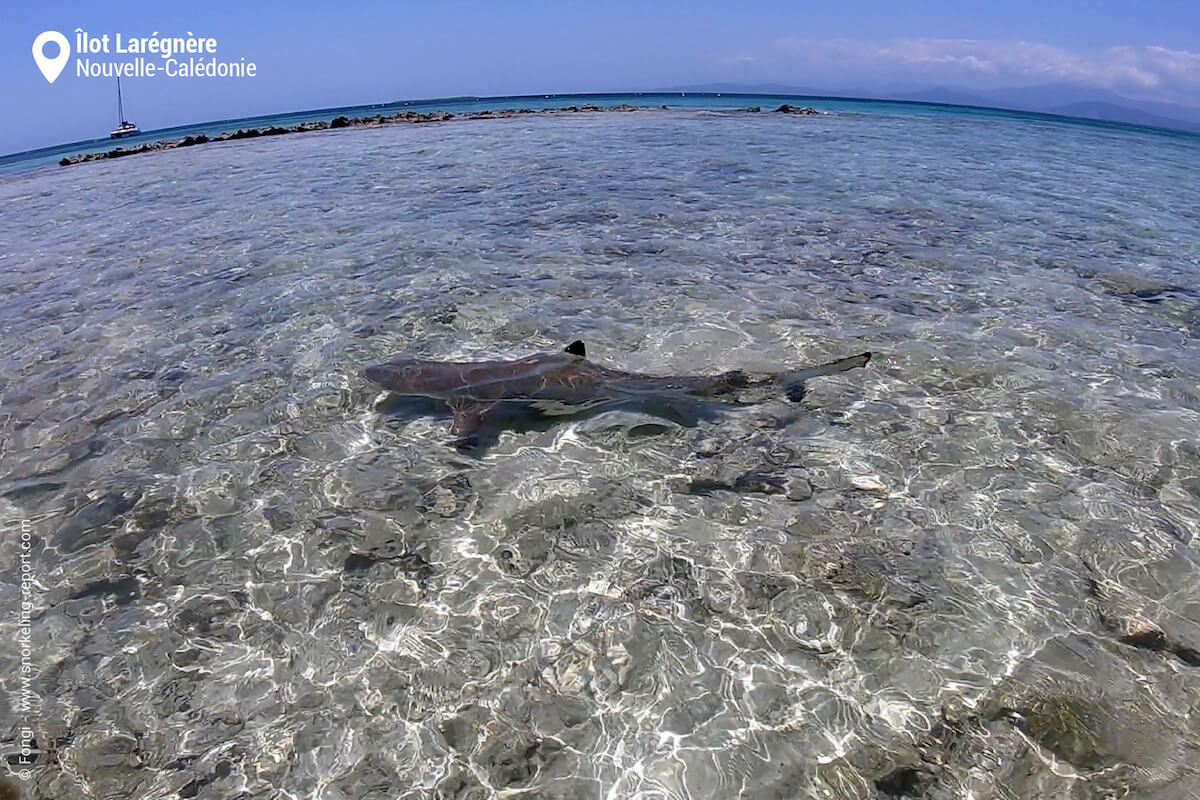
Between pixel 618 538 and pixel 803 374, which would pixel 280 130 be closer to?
pixel 803 374

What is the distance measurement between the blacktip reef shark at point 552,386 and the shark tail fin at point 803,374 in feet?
0.06

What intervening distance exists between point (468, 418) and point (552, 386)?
135 centimetres

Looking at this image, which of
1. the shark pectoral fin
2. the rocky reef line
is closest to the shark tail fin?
the shark pectoral fin

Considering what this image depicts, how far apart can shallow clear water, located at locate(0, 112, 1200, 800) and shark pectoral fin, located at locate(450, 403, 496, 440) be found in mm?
500

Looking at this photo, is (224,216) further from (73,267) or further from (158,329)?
(158,329)

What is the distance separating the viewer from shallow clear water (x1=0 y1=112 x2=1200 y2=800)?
543 cm

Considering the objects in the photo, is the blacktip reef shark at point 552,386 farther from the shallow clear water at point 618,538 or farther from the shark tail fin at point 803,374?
the shallow clear water at point 618,538

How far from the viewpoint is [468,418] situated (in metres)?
9.64

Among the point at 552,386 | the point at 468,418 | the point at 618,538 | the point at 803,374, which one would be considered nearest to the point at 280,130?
the point at 468,418

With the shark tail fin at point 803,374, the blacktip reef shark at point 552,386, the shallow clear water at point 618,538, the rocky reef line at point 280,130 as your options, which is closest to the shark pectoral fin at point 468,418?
the blacktip reef shark at point 552,386

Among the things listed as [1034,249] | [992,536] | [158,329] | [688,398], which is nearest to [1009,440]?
[992,536]

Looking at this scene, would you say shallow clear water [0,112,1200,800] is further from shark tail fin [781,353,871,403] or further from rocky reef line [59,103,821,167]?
rocky reef line [59,103,821,167]

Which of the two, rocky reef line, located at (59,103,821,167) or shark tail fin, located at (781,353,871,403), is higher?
rocky reef line, located at (59,103,821,167)

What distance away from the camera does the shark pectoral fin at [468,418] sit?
9531 mm
